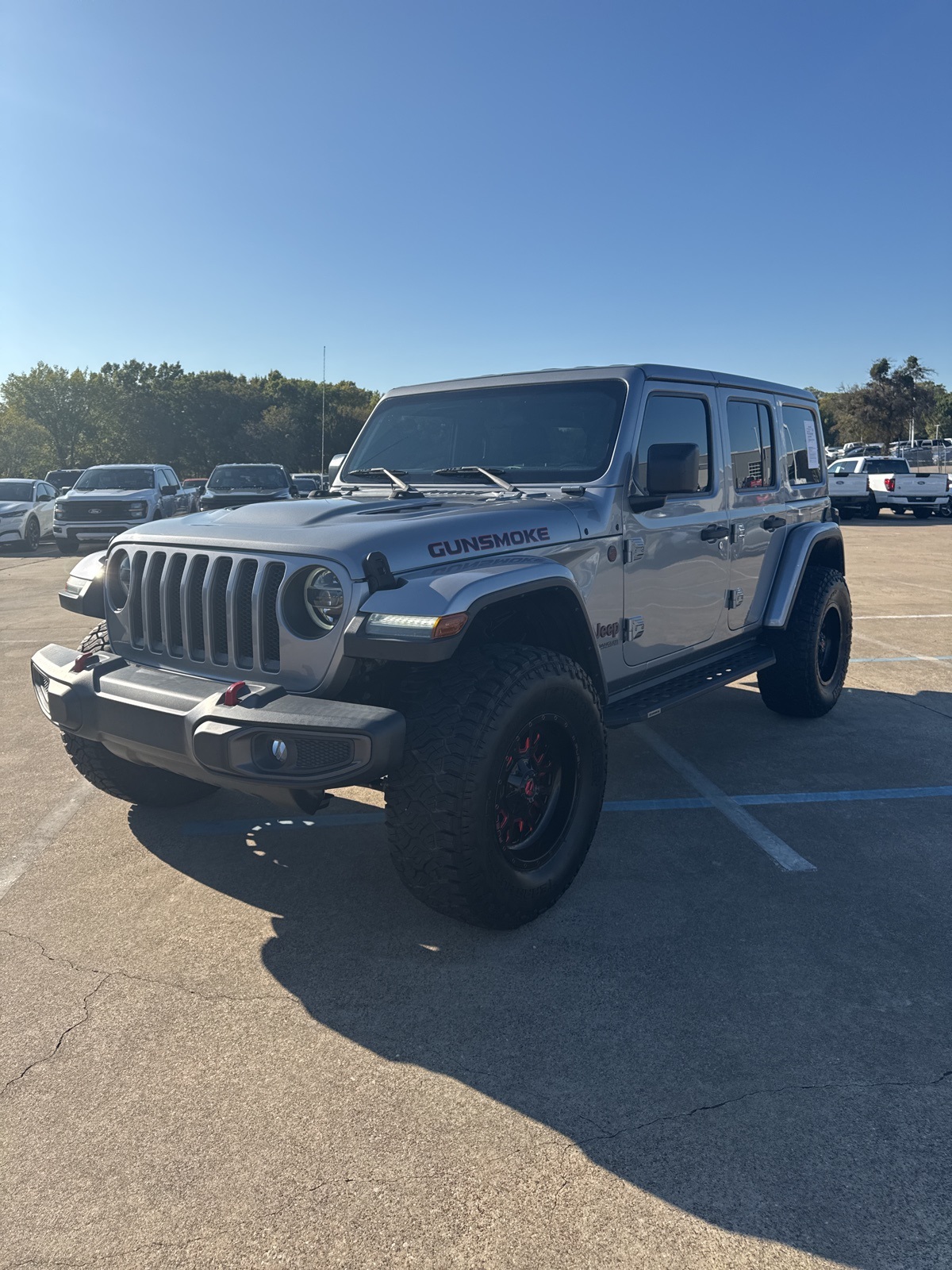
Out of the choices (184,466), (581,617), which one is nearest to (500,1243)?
(581,617)

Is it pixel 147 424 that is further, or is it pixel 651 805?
pixel 147 424

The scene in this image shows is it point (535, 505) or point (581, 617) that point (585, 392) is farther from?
point (581, 617)

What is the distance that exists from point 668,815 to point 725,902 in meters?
0.91

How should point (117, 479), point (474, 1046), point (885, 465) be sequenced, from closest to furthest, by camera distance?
point (474, 1046) < point (117, 479) < point (885, 465)

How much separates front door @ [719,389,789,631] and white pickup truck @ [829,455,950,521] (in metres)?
21.4

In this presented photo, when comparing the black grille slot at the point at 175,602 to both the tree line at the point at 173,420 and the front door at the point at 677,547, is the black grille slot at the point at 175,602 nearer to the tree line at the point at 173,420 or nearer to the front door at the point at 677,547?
the front door at the point at 677,547

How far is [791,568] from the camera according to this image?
5.60 metres

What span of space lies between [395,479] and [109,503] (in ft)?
47.4

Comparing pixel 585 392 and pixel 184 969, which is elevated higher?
pixel 585 392

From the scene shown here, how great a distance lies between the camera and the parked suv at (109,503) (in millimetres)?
17266

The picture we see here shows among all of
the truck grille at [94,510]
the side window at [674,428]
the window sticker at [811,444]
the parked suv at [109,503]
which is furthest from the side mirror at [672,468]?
the truck grille at [94,510]

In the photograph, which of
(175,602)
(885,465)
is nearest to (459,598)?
(175,602)

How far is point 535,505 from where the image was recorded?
371 cm

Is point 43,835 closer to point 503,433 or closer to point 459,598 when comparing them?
point 459,598
